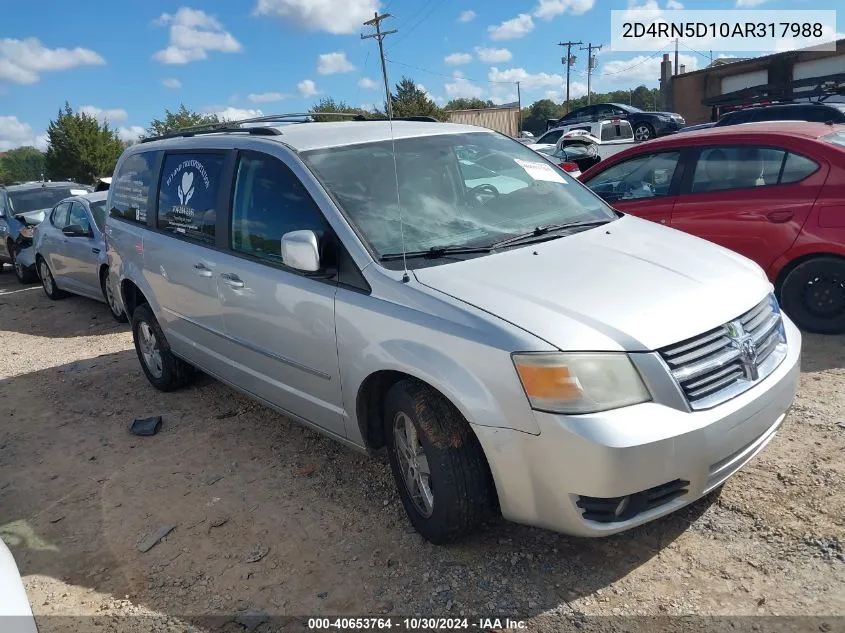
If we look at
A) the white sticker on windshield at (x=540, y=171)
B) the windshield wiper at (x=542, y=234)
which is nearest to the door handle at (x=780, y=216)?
the white sticker on windshield at (x=540, y=171)

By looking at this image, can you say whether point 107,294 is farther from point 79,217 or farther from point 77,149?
point 77,149

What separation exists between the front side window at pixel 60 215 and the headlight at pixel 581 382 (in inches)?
329

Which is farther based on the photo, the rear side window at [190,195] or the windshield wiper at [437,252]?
the rear side window at [190,195]

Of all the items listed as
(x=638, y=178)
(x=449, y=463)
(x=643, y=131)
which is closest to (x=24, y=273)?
(x=638, y=178)

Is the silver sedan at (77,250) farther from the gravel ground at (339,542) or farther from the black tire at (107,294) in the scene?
the gravel ground at (339,542)

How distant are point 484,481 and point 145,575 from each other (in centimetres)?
162

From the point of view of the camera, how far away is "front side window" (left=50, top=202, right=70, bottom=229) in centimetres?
908

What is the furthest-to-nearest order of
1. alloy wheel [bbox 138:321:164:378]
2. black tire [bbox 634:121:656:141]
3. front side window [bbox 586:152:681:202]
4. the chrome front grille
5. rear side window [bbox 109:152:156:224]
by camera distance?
1. black tire [bbox 634:121:656:141]
2. front side window [bbox 586:152:681:202]
3. alloy wheel [bbox 138:321:164:378]
4. rear side window [bbox 109:152:156:224]
5. the chrome front grille

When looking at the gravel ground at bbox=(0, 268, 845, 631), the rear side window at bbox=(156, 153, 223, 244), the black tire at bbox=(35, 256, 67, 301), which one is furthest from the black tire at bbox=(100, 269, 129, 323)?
the rear side window at bbox=(156, 153, 223, 244)

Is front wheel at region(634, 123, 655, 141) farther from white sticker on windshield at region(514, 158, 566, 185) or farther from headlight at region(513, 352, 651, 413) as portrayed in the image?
headlight at region(513, 352, 651, 413)

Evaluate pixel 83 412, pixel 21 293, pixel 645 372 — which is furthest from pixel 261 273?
pixel 21 293

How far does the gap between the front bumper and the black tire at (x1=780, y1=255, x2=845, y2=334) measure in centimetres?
286

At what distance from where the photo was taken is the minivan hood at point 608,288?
2510mm

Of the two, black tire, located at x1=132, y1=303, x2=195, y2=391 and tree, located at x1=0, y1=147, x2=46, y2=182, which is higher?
tree, located at x1=0, y1=147, x2=46, y2=182
